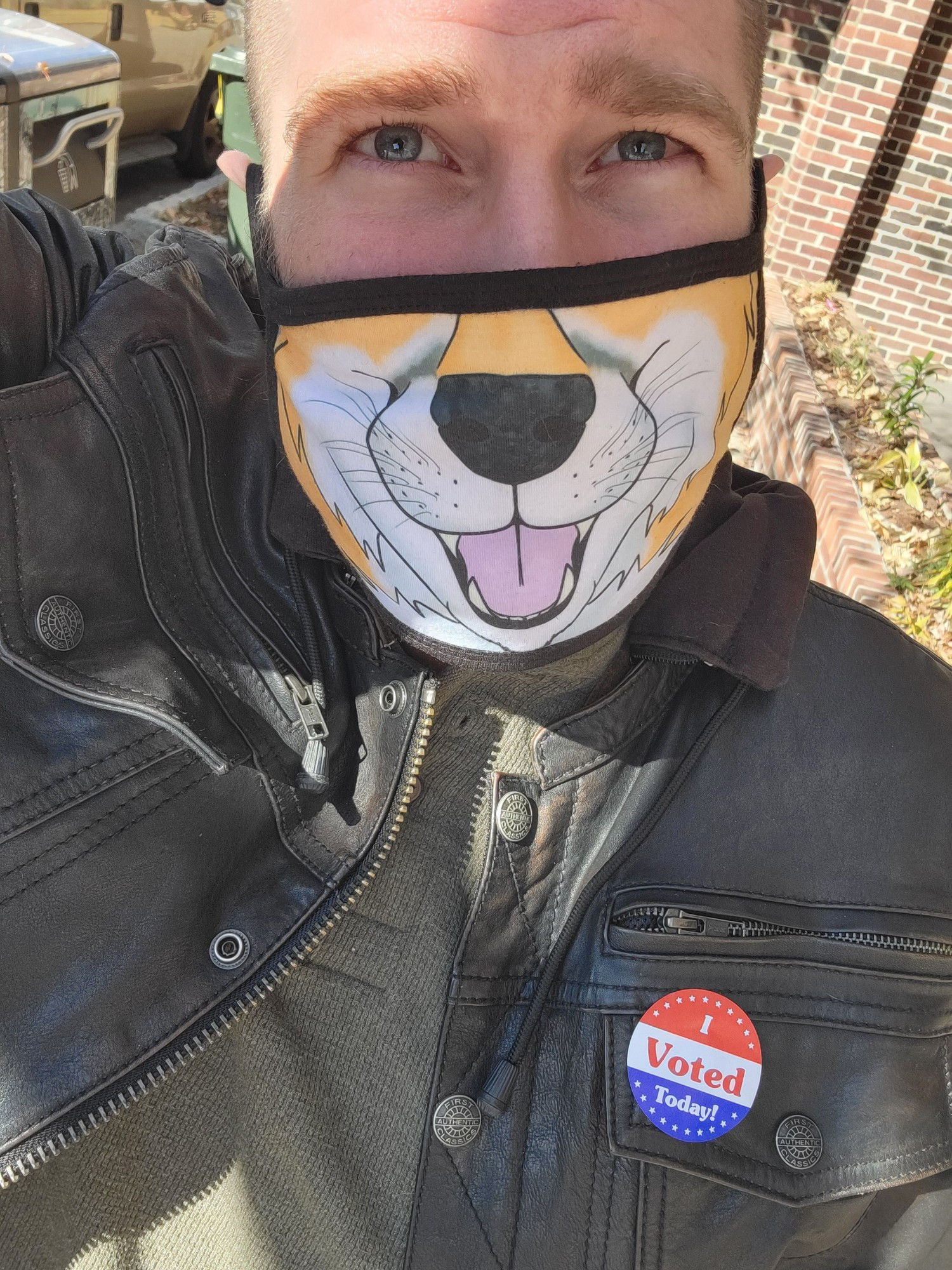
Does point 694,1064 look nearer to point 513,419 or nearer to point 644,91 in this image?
point 513,419

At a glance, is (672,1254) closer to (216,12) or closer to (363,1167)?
(363,1167)

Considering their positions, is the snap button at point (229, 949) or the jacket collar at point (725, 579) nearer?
the snap button at point (229, 949)

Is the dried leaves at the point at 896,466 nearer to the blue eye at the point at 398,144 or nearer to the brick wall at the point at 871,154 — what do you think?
the brick wall at the point at 871,154

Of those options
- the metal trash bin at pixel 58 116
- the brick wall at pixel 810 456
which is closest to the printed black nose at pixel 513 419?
the brick wall at pixel 810 456

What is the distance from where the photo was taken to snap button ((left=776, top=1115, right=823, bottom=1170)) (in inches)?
53.5

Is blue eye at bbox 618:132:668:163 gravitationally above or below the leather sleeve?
above

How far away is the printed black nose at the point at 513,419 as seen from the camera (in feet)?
3.87

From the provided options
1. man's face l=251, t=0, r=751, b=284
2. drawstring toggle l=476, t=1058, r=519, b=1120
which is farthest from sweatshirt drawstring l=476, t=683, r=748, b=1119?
man's face l=251, t=0, r=751, b=284

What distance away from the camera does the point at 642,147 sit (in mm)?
1262

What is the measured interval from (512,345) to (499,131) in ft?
0.84

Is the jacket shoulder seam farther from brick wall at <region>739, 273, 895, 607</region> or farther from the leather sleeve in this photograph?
brick wall at <region>739, 273, 895, 607</region>

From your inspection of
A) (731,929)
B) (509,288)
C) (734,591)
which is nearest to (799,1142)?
(731,929)

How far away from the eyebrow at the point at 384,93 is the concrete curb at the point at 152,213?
17.2 ft

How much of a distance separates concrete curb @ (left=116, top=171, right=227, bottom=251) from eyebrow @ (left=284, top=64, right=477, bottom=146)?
5.23 meters
